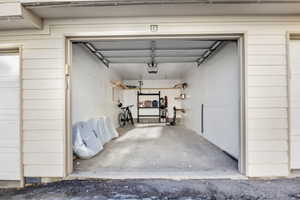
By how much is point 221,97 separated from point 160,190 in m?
2.81

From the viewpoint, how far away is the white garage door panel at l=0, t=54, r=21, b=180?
279 cm

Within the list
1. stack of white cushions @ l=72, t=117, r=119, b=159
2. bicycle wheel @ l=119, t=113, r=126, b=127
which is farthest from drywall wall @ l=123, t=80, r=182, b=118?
stack of white cushions @ l=72, t=117, r=119, b=159

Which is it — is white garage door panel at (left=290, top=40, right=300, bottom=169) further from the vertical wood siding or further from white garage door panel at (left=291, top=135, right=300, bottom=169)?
the vertical wood siding

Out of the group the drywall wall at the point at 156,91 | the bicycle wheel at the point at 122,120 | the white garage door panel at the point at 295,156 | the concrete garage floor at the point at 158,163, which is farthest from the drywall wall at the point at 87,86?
the drywall wall at the point at 156,91

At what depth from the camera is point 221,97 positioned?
4.53 m

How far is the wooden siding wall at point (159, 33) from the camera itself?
2.70 m

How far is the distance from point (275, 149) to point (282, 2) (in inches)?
73.5

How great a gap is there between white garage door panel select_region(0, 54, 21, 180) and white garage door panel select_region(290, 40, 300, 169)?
3.83 metres

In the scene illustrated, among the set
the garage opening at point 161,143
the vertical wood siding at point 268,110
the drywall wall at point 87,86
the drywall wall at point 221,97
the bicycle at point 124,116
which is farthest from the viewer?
the bicycle at point 124,116

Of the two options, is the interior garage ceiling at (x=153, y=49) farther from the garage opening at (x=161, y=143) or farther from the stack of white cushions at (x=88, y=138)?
the stack of white cushions at (x=88, y=138)

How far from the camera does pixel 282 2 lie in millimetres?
2379

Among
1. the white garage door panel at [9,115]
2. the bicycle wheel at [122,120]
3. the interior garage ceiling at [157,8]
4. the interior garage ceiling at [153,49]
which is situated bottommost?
the bicycle wheel at [122,120]

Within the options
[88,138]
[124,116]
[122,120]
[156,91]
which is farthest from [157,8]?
[156,91]

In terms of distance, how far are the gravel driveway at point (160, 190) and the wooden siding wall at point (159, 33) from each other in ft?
0.75
